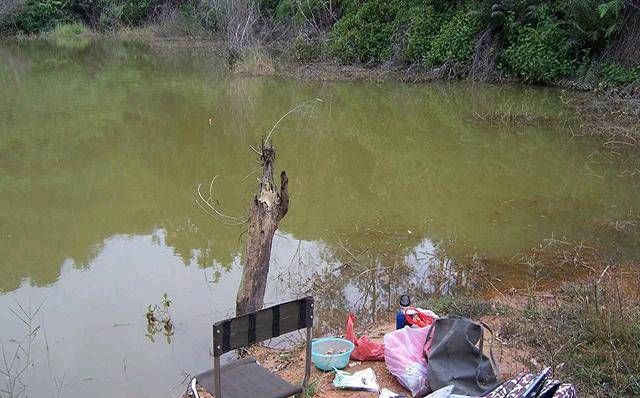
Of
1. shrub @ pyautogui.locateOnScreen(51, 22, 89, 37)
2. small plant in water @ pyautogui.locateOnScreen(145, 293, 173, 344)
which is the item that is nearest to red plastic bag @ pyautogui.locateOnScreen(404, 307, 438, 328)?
small plant in water @ pyautogui.locateOnScreen(145, 293, 173, 344)

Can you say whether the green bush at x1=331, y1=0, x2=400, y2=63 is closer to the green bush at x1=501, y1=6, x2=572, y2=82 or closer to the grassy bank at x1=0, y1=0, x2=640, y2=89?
the grassy bank at x1=0, y1=0, x2=640, y2=89

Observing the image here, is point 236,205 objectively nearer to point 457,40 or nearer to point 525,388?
point 525,388

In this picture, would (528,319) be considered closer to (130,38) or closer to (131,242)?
(131,242)

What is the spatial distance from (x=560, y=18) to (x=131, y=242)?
1169cm

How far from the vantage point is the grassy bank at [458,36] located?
13477 millimetres

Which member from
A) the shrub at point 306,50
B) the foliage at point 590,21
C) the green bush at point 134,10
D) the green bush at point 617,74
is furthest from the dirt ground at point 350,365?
the green bush at point 134,10

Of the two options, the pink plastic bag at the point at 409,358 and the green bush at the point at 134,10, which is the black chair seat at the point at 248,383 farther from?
the green bush at the point at 134,10

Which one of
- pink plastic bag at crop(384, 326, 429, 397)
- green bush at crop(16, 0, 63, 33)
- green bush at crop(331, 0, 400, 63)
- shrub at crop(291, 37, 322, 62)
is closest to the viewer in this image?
pink plastic bag at crop(384, 326, 429, 397)

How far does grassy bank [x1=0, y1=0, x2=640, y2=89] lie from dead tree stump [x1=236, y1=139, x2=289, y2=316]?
34.0 ft

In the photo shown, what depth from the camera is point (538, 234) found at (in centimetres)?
646

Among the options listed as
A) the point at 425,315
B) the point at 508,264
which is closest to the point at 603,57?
the point at 508,264

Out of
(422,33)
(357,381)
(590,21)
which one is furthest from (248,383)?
(422,33)

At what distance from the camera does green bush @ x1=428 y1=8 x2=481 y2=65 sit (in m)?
15.2

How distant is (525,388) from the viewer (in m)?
2.88
